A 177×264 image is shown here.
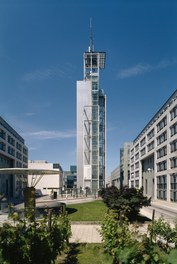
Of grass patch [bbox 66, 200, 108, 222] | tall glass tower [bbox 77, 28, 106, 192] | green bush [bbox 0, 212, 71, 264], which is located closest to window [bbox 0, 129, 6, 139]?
tall glass tower [bbox 77, 28, 106, 192]

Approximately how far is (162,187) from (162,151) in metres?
6.78

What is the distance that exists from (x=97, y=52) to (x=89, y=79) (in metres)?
10.1

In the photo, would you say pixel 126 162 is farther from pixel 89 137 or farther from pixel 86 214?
pixel 86 214

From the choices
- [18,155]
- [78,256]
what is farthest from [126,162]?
[78,256]

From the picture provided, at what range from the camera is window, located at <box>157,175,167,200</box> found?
54156 millimetres

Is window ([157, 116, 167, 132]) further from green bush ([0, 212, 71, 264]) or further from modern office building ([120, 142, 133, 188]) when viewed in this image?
modern office building ([120, 142, 133, 188])

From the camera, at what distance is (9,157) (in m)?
65.9

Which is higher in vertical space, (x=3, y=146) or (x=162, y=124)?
(x=162, y=124)

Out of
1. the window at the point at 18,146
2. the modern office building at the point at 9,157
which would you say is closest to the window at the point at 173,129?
the modern office building at the point at 9,157

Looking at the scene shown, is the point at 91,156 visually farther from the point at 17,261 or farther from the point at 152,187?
the point at 17,261

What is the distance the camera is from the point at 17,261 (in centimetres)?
662

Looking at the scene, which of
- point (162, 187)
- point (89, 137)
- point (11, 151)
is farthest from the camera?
point (89, 137)

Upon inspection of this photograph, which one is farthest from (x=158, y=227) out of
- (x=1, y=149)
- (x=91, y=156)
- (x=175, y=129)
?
(x=91, y=156)

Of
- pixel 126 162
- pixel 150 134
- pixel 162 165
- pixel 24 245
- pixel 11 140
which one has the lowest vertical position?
pixel 24 245
